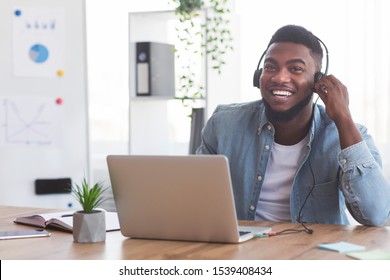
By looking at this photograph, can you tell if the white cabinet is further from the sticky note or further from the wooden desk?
the sticky note

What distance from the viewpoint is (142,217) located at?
1891 millimetres

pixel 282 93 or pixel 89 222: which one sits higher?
pixel 282 93

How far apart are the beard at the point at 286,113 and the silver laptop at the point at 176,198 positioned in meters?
0.66

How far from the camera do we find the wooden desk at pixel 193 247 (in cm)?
170

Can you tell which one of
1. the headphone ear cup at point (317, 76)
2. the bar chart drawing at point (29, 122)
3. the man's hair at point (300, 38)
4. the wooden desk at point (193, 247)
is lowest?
the wooden desk at point (193, 247)

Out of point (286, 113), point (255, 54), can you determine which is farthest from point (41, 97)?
point (286, 113)

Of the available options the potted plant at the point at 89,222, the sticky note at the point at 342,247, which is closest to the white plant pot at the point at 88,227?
the potted plant at the point at 89,222

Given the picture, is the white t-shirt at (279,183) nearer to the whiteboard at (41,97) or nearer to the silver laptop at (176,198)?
the silver laptop at (176,198)

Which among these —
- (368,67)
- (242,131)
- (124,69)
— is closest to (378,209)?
(242,131)

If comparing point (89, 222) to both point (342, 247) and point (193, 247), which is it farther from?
point (342, 247)

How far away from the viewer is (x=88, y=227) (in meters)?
1.89

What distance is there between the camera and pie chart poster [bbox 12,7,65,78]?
3895mm

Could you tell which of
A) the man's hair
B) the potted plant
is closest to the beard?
the man's hair

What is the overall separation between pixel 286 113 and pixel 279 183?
250 mm
